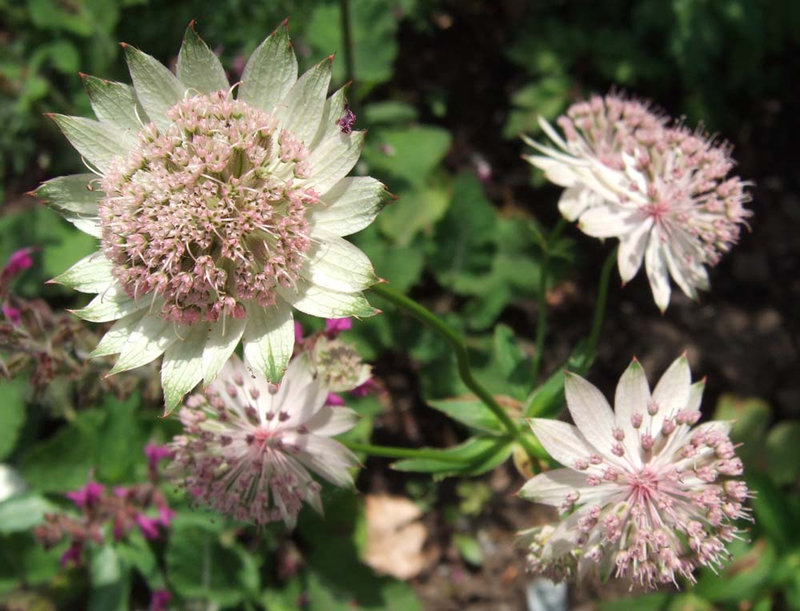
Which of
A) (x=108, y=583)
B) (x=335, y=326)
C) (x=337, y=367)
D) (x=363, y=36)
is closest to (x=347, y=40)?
(x=363, y=36)

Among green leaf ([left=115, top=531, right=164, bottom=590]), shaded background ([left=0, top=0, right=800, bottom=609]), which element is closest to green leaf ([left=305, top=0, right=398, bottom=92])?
shaded background ([left=0, top=0, right=800, bottom=609])

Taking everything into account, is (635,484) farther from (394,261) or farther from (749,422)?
(749,422)

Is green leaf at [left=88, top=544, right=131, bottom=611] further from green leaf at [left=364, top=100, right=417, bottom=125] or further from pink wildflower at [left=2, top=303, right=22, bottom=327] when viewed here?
green leaf at [left=364, top=100, right=417, bottom=125]

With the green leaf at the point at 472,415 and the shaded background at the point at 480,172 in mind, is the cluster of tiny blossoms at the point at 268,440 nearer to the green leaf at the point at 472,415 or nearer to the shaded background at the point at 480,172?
the green leaf at the point at 472,415

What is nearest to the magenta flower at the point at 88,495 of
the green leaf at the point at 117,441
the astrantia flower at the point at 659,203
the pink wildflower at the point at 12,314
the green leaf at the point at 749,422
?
the green leaf at the point at 117,441

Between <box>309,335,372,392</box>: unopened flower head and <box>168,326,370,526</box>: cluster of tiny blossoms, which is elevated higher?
<box>309,335,372,392</box>: unopened flower head

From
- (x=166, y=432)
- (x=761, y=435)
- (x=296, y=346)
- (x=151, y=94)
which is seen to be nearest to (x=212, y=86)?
(x=151, y=94)
